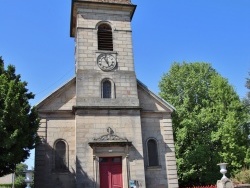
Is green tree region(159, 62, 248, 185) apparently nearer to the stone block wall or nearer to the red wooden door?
the stone block wall

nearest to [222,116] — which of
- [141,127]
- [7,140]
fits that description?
[141,127]

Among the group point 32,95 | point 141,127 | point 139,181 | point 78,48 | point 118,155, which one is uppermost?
point 78,48

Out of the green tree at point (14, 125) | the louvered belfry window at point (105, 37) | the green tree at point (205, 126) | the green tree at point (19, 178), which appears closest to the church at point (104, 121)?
the louvered belfry window at point (105, 37)

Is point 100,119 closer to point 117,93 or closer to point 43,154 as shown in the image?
point 117,93

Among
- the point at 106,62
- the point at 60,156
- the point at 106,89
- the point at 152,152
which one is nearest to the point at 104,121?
the point at 106,89

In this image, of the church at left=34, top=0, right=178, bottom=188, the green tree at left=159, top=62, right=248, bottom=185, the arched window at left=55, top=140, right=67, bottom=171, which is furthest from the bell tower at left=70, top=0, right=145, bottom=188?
the green tree at left=159, top=62, right=248, bottom=185

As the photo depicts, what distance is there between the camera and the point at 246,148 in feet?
84.4

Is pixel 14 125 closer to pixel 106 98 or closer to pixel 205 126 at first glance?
pixel 106 98

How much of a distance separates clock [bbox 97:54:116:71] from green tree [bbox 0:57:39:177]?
5.96m

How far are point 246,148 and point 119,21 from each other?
14.6m

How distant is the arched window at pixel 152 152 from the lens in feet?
64.1

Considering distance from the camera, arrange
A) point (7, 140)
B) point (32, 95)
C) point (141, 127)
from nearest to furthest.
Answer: point (7, 140) < point (32, 95) < point (141, 127)

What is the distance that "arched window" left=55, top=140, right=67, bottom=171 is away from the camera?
18203mm

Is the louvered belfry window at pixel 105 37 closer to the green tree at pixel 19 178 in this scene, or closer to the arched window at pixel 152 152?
the arched window at pixel 152 152
